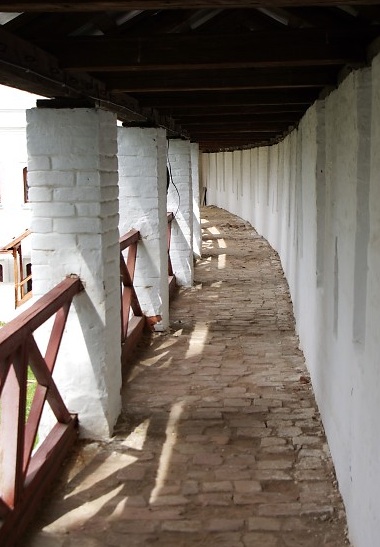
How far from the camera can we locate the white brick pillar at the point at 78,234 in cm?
455

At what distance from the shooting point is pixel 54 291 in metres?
4.29

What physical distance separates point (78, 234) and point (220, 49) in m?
1.69

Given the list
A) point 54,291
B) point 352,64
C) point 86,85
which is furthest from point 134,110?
point 352,64

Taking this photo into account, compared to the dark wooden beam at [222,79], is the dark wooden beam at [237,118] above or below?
above

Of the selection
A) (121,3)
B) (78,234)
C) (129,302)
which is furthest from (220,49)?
(129,302)

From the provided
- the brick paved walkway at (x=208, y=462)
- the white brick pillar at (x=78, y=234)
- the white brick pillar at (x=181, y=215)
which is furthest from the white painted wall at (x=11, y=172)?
the white brick pillar at (x=78, y=234)

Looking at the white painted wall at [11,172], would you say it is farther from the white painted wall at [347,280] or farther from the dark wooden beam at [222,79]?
the dark wooden beam at [222,79]

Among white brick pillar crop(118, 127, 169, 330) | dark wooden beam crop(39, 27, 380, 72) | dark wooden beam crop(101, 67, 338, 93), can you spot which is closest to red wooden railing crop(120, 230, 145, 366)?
white brick pillar crop(118, 127, 169, 330)

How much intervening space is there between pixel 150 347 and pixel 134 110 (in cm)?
247

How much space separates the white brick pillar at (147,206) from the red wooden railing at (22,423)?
125 inches

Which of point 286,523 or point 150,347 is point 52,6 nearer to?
point 286,523

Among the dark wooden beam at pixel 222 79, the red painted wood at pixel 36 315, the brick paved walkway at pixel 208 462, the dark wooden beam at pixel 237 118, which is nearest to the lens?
the red painted wood at pixel 36 315

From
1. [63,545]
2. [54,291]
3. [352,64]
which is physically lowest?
[63,545]

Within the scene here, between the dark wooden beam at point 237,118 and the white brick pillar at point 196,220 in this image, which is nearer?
the dark wooden beam at point 237,118
